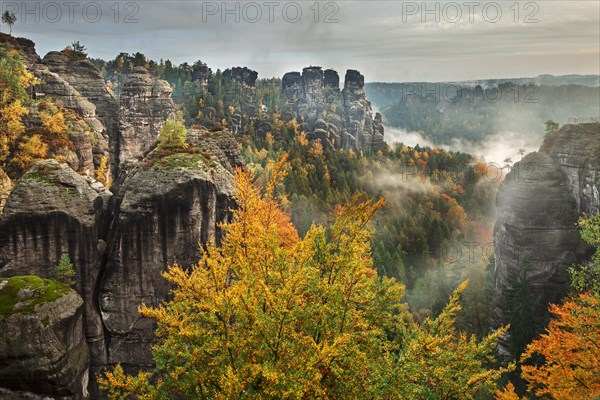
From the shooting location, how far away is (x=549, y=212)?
137 ft

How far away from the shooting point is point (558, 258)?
41.1 meters

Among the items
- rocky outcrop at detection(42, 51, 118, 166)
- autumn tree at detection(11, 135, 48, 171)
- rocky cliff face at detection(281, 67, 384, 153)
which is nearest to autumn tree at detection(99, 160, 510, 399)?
autumn tree at detection(11, 135, 48, 171)

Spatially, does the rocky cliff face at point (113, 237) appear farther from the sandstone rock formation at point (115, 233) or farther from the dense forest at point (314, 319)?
the dense forest at point (314, 319)

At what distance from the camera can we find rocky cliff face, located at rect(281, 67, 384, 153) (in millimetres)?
155875

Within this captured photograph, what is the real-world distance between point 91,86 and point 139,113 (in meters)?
9.39

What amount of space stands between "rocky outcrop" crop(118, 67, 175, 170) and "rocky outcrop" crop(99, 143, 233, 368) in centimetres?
4099

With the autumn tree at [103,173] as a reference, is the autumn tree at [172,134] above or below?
above

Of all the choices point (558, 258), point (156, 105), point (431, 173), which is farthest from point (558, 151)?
point (431, 173)

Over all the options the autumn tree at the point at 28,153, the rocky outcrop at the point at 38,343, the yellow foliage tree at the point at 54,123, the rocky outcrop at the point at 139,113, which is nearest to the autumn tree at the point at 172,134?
the rocky outcrop at the point at 38,343

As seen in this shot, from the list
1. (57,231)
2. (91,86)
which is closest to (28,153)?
(57,231)

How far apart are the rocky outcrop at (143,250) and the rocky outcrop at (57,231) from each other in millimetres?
748

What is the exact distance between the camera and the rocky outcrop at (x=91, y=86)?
61.7 meters

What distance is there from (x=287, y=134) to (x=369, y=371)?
5485 inches

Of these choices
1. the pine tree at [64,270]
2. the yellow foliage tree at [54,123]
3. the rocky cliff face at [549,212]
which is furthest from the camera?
the rocky cliff face at [549,212]
